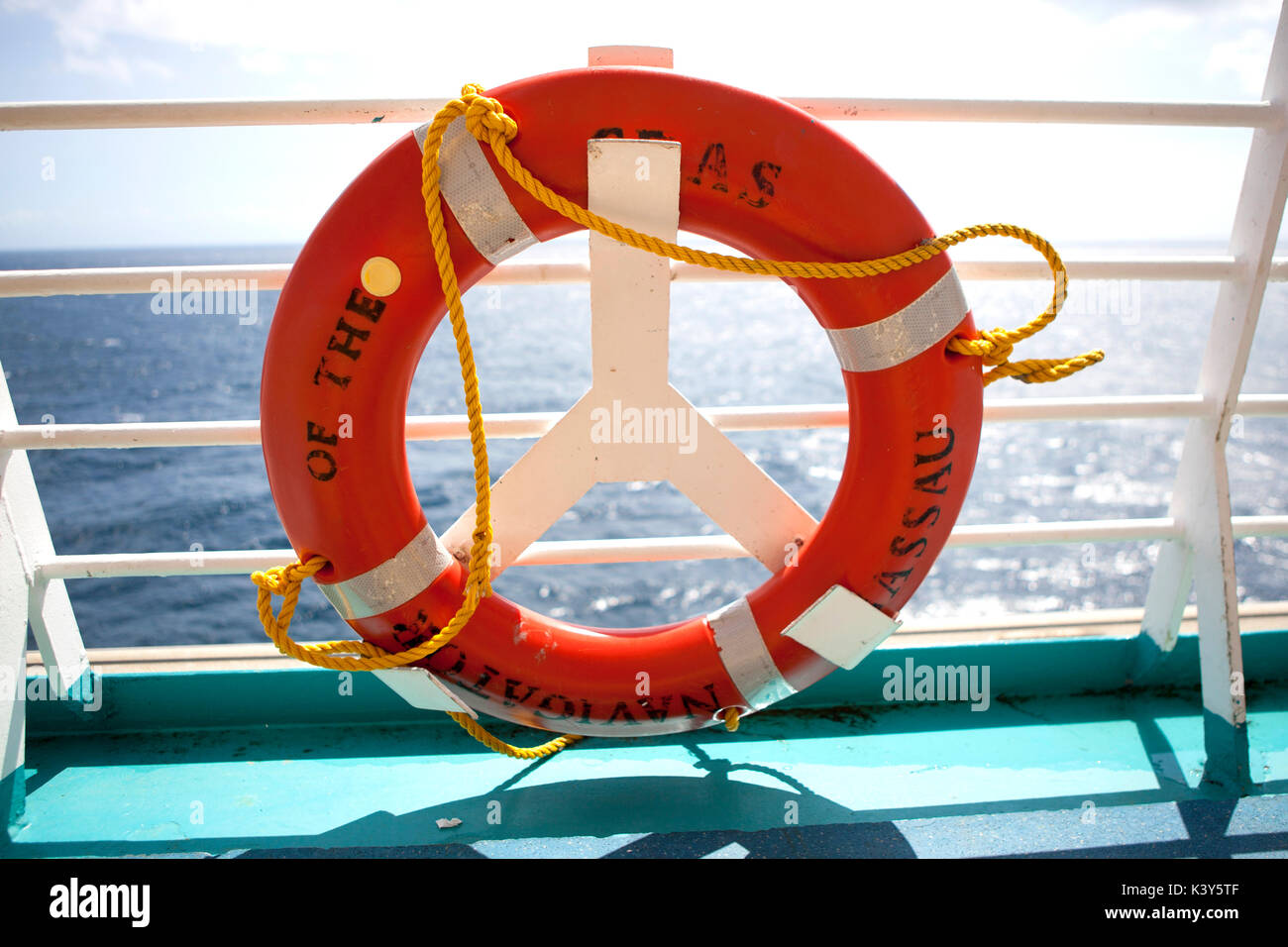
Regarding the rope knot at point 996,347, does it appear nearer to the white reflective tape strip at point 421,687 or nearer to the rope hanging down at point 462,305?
the rope hanging down at point 462,305

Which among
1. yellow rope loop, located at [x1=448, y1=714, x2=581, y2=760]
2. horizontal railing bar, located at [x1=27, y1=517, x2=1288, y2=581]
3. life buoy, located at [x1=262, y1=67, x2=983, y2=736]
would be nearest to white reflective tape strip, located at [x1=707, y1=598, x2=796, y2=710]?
life buoy, located at [x1=262, y1=67, x2=983, y2=736]

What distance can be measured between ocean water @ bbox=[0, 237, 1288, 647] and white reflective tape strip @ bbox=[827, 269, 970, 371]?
41cm

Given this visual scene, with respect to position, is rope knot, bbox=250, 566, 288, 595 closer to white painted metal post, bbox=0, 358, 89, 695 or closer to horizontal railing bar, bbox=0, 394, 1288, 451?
horizontal railing bar, bbox=0, 394, 1288, 451

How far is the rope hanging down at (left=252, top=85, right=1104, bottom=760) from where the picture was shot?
1119 millimetres

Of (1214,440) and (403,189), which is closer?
(403,189)

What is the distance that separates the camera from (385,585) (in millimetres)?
1229

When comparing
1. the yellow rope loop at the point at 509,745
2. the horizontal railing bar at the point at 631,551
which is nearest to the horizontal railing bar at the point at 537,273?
the horizontal railing bar at the point at 631,551

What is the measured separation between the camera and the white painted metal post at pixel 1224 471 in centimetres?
143

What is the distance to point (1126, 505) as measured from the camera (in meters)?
10.3

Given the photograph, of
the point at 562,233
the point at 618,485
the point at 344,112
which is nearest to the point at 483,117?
the point at 562,233

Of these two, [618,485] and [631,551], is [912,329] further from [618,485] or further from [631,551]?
[618,485]

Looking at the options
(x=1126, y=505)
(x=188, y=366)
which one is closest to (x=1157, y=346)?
(x=1126, y=505)
